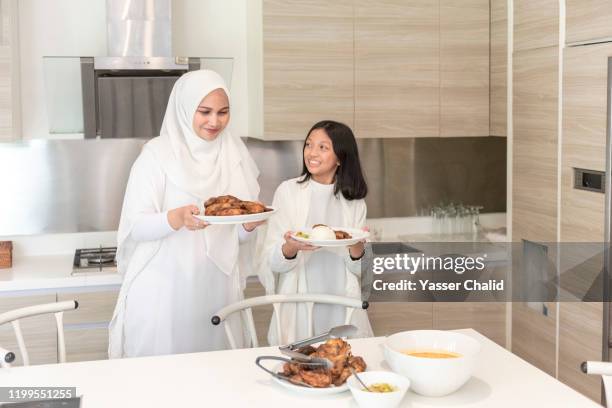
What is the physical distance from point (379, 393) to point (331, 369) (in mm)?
200

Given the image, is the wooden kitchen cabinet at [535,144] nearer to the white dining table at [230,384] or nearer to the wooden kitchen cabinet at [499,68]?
the wooden kitchen cabinet at [499,68]

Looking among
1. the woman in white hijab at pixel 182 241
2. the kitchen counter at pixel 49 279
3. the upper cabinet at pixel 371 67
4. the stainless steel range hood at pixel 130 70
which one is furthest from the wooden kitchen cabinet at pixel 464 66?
the kitchen counter at pixel 49 279

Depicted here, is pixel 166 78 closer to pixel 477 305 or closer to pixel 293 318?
pixel 293 318

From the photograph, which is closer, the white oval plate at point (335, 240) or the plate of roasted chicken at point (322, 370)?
the plate of roasted chicken at point (322, 370)

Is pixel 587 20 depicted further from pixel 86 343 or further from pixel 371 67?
pixel 86 343

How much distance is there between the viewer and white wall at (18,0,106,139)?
13.2 ft

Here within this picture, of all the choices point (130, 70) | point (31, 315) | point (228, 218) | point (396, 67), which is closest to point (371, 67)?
point (396, 67)

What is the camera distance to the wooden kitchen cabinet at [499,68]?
4.12 meters

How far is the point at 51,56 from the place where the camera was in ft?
12.8

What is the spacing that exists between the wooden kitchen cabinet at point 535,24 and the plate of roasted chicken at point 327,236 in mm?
1532

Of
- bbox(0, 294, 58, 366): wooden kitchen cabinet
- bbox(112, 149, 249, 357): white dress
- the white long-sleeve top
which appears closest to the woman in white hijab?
bbox(112, 149, 249, 357): white dress

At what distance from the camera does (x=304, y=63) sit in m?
3.96

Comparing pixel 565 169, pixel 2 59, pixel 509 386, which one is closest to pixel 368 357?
pixel 509 386

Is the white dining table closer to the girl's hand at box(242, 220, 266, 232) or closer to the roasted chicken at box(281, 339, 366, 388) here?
the roasted chicken at box(281, 339, 366, 388)
